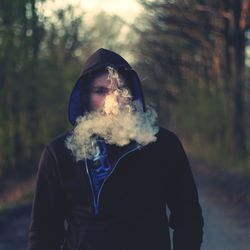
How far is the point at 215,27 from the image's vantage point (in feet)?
83.9

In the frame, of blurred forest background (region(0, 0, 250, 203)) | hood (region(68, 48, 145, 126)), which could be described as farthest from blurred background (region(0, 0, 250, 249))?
hood (region(68, 48, 145, 126))

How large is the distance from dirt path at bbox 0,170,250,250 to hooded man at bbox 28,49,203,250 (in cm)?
698

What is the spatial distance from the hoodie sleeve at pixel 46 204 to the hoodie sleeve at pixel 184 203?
1.62 ft

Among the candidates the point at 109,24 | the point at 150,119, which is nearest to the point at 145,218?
the point at 150,119

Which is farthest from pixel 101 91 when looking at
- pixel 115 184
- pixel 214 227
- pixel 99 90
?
pixel 214 227

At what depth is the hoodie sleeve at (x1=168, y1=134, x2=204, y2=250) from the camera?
9.42 feet

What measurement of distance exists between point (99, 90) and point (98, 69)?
10 centimetres

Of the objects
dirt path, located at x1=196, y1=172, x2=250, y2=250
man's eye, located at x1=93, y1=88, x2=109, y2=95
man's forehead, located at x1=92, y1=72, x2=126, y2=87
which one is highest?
man's forehead, located at x1=92, y1=72, x2=126, y2=87

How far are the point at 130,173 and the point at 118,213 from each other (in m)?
0.18

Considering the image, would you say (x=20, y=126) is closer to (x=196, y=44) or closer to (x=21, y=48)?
(x=21, y=48)

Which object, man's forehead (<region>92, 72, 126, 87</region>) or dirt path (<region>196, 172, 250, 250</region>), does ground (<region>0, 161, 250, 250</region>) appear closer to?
dirt path (<region>196, 172, 250, 250</region>)

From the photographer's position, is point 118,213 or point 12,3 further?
point 12,3

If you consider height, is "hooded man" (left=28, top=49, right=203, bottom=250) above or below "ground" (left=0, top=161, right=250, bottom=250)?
above

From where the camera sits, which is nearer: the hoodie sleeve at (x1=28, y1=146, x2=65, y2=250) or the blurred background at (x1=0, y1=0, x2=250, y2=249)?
the hoodie sleeve at (x1=28, y1=146, x2=65, y2=250)
